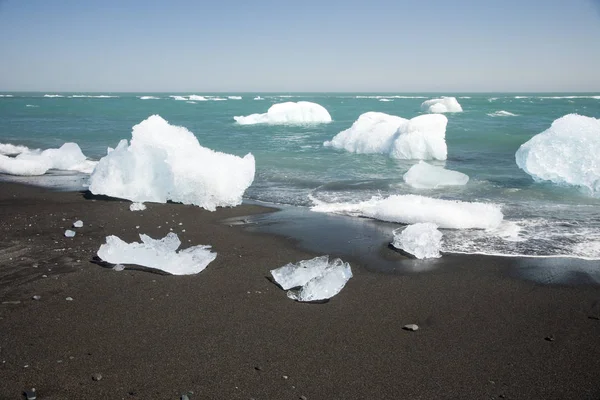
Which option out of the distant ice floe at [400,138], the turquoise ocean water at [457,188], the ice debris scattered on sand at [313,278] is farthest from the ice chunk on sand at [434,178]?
the ice debris scattered on sand at [313,278]

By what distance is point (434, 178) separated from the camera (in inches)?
404

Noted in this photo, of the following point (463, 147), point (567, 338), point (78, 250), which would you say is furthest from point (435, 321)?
point (463, 147)

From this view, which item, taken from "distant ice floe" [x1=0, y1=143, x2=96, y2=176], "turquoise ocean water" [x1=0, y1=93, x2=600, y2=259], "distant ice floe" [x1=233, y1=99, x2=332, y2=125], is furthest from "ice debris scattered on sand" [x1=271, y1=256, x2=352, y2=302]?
"distant ice floe" [x1=233, y1=99, x2=332, y2=125]

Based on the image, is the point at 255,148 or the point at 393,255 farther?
the point at 255,148

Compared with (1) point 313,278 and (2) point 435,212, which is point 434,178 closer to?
Answer: (2) point 435,212

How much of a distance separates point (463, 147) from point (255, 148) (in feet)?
27.5

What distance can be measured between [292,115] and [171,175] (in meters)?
26.6

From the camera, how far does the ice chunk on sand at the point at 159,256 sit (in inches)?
195

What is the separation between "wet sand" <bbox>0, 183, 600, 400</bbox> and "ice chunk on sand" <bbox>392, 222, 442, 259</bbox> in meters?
0.20

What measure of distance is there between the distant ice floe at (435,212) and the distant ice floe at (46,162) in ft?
24.1

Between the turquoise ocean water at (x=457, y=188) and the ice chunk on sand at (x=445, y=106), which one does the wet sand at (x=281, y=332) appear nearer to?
the turquoise ocean water at (x=457, y=188)

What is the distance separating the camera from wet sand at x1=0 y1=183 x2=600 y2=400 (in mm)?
3016

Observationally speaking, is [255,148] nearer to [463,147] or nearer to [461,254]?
[463,147]

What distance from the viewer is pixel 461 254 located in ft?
18.7
